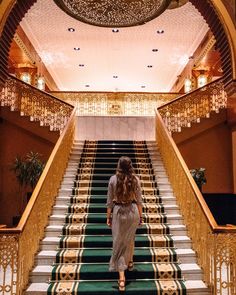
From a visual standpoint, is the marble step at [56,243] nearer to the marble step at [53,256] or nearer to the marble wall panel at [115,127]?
the marble step at [53,256]

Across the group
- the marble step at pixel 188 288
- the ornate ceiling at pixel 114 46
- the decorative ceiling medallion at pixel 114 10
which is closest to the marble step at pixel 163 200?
the marble step at pixel 188 288

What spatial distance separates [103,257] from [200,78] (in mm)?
10782

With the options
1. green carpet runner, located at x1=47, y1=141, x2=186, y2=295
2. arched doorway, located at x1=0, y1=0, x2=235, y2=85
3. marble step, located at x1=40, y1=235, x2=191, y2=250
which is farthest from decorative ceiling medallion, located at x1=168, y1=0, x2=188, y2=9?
marble step, located at x1=40, y1=235, x2=191, y2=250

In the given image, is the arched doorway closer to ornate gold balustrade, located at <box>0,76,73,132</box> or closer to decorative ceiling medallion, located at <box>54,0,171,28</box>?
decorative ceiling medallion, located at <box>54,0,171,28</box>

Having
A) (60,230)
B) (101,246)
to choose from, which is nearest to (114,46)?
(60,230)

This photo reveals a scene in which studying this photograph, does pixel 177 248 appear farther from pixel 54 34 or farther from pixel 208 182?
pixel 54 34

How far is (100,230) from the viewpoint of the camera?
593cm

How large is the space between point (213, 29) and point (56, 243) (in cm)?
408

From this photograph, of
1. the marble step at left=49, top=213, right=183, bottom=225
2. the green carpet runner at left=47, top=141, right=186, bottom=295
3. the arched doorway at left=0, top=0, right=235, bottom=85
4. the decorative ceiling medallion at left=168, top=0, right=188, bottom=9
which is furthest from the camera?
the decorative ceiling medallion at left=168, top=0, right=188, bottom=9

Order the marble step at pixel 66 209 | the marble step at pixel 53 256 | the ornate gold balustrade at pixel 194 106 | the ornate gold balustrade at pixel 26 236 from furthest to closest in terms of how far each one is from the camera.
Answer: the ornate gold balustrade at pixel 194 106 → the marble step at pixel 66 209 → the marble step at pixel 53 256 → the ornate gold balustrade at pixel 26 236

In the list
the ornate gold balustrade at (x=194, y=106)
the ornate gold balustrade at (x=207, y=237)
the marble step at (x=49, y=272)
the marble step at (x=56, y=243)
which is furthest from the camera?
the ornate gold balustrade at (x=194, y=106)

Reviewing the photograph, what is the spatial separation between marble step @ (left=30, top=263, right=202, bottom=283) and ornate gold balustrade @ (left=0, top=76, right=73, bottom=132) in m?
5.72

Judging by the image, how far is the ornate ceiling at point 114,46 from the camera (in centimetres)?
1074

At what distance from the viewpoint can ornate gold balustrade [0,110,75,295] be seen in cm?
430
